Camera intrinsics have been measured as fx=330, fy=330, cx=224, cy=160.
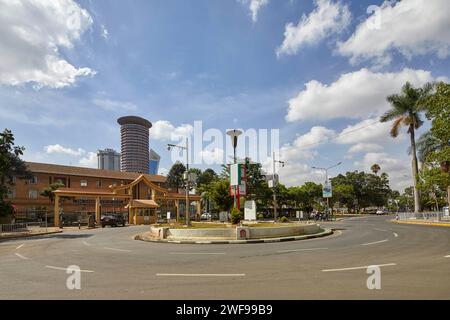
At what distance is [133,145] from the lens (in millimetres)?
167375

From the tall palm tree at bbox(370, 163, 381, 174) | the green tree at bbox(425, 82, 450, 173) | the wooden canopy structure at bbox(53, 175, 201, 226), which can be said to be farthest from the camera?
the tall palm tree at bbox(370, 163, 381, 174)

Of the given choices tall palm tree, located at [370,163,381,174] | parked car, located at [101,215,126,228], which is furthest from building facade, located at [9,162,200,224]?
tall palm tree, located at [370,163,381,174]

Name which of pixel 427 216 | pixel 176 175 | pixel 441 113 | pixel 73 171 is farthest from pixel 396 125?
pixel 73 171

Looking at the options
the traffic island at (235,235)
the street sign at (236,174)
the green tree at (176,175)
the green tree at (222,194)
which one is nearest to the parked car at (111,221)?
the green tree at (222,194)

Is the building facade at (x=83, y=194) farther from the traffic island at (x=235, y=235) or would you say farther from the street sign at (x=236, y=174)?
the traffic island at (x=235, y=235)

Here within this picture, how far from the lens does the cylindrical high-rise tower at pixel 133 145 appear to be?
166m

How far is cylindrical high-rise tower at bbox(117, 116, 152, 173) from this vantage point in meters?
166

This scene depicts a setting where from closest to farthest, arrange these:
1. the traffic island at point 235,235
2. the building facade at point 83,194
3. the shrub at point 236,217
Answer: the traffic island at point 235,235 → the shrub at point 236,217 → the building facade at point 83,194

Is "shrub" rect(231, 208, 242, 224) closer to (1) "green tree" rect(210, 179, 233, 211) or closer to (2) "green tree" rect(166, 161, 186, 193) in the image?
(1) "green tree" rect(210, 179, 233, 211)

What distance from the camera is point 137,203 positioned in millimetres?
49375

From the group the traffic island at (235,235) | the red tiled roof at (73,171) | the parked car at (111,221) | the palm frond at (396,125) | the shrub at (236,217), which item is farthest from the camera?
the red tiled roof at (73,171)

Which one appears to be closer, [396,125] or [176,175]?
[396,125]

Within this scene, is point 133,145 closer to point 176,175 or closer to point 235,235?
point 176,175
